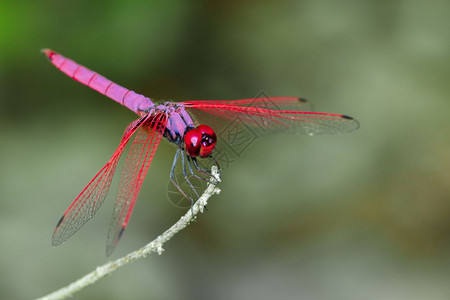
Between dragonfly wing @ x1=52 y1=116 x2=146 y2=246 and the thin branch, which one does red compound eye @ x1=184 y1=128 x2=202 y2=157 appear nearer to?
dragonfly wing @ x1=52 y1=116 x2=146 y2=246

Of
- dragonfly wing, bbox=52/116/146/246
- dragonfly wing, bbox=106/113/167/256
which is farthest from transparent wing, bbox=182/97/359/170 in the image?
dragonfly wing, bbox=52/116/146/246

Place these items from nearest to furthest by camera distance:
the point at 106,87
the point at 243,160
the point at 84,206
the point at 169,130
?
1. the point at 84,206
2. the point at 169,130
3. the point at 106,87
4. the point at 243,160

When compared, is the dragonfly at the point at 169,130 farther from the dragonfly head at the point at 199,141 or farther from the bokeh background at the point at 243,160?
the bokeh background at the point at 243,160

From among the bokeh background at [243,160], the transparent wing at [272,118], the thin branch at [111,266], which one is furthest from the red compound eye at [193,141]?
the bokeh background at [243,160]

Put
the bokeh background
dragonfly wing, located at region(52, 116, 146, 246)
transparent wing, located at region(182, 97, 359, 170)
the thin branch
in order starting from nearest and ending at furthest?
the thin branch
dragonfly wing, located at region(52, 116, 146, 246)
transparent wing, located at region(182, 97, 359, 170)
the bokeh background

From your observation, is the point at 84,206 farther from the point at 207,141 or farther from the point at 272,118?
the point at 272,118

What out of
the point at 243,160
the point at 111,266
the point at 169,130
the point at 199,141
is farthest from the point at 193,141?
the point at 243,160

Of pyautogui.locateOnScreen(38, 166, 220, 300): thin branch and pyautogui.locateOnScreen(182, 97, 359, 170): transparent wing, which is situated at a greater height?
pyautogui.locateOnScreen(182, 97, 359, 170): transparent wing

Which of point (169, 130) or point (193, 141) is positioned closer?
point (193, 141)
